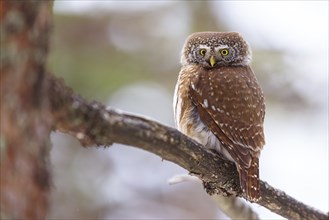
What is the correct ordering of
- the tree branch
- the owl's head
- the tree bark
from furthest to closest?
the owl's head → the tree branch → the tree bark

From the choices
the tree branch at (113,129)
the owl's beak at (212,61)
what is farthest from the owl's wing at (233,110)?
the tree branch at (113,129)

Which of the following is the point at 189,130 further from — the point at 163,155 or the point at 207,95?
the point at 163,155

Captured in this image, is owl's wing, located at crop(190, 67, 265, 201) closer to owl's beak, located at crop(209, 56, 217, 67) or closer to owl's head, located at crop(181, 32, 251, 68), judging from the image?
owl's beak, located at crop(209, 56, 217, 67)

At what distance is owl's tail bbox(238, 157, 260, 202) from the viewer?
3768 millimetres

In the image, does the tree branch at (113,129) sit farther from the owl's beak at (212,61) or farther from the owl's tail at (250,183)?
the owl's beak at (212,61)

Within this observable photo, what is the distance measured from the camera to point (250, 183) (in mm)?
3799

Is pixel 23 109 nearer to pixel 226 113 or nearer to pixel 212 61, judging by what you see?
pixel 226 113

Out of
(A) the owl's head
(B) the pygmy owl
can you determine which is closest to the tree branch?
(B) the pygmy owl

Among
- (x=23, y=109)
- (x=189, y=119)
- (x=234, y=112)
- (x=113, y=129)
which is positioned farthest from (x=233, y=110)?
(x=23, y=109)

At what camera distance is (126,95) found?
930 cm

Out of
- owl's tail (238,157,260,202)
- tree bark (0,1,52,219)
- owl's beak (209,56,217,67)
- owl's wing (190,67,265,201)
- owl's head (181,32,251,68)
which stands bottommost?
tree bark (0,1,52,219)

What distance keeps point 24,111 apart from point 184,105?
7.74 feet

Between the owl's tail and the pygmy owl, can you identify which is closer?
the owl's tail

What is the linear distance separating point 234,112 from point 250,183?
563 millimetres
